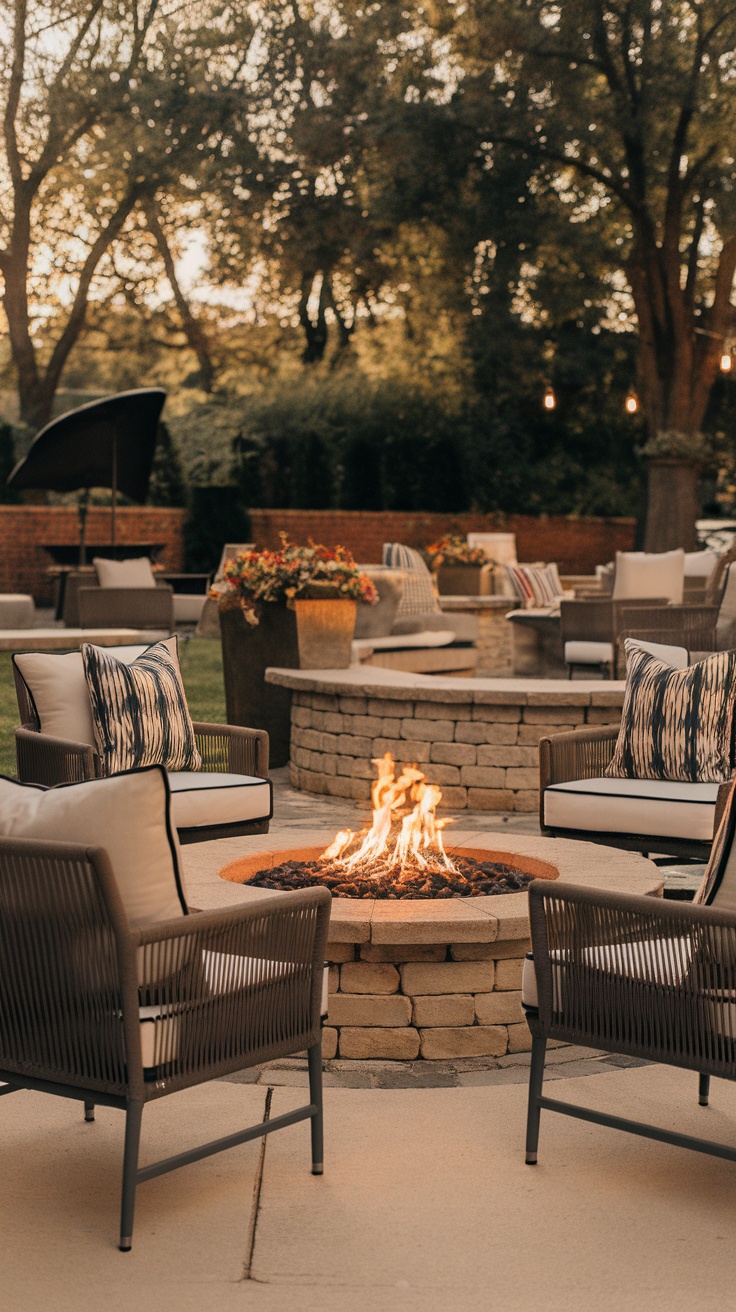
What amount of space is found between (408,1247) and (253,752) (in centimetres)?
288

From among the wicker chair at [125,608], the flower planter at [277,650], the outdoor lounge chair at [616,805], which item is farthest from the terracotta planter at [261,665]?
the wicker chair at [125,608]

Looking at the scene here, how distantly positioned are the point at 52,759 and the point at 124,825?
6.69 feet

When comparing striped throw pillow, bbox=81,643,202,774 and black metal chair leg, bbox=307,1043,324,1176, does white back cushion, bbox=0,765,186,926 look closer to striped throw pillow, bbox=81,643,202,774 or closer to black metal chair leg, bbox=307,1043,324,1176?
black metal chair leg, bbox=307,1043,324,1176

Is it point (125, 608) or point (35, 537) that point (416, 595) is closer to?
point (125, 608)

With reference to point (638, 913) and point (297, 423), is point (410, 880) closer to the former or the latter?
point (638, 913)

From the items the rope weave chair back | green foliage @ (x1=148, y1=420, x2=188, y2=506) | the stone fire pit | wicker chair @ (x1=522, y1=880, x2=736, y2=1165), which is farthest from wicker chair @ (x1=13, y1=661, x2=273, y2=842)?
green foliage @ (x1=148, y1=420, x2=188, y2=506)

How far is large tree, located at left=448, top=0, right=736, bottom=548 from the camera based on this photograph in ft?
62.7

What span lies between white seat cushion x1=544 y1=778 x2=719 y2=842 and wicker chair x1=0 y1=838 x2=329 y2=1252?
89.1 inches

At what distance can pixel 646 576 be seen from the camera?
36.8 ft

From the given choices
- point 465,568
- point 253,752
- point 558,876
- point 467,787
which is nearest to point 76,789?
point 558,876

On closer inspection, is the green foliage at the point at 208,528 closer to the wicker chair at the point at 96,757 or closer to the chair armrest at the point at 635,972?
the wicker chair at the point at 96,757

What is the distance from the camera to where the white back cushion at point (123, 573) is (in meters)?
14.0

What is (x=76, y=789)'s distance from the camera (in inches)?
109

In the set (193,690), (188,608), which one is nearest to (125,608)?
(193,690)
